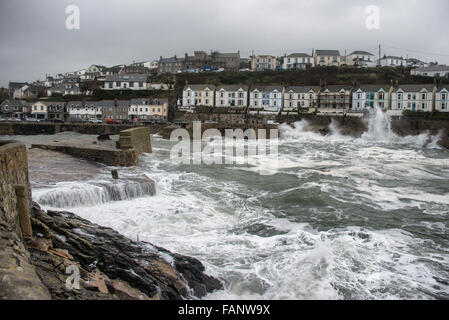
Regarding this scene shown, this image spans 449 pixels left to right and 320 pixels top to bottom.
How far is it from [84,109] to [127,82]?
52.0 ft

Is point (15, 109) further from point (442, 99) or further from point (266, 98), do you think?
point (442, 99)

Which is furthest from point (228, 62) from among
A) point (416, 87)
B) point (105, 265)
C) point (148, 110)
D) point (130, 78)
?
point (105, 265)

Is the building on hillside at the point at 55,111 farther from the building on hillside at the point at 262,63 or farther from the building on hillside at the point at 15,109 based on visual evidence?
the building on hillside at the point at 262,63

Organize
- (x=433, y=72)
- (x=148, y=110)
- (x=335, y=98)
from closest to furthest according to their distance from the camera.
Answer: (x=335, y=98), (x=148, y=110), (x=433, y=72)

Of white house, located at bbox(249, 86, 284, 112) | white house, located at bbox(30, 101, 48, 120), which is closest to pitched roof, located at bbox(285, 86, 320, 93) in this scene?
white house, located at bbox(249, 86, 284, 112)

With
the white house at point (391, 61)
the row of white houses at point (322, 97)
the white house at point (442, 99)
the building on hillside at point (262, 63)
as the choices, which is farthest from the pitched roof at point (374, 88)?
the white house at point (391, 61)

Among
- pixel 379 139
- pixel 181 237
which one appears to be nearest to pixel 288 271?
pixel 181 237

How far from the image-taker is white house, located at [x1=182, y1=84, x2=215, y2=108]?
70.4m

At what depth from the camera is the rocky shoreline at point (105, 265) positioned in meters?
6.09

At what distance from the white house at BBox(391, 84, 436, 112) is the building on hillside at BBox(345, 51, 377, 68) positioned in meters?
40.7

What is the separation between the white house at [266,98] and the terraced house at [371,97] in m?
13.3

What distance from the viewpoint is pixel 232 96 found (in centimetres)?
7031

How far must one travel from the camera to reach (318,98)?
65.6 m
